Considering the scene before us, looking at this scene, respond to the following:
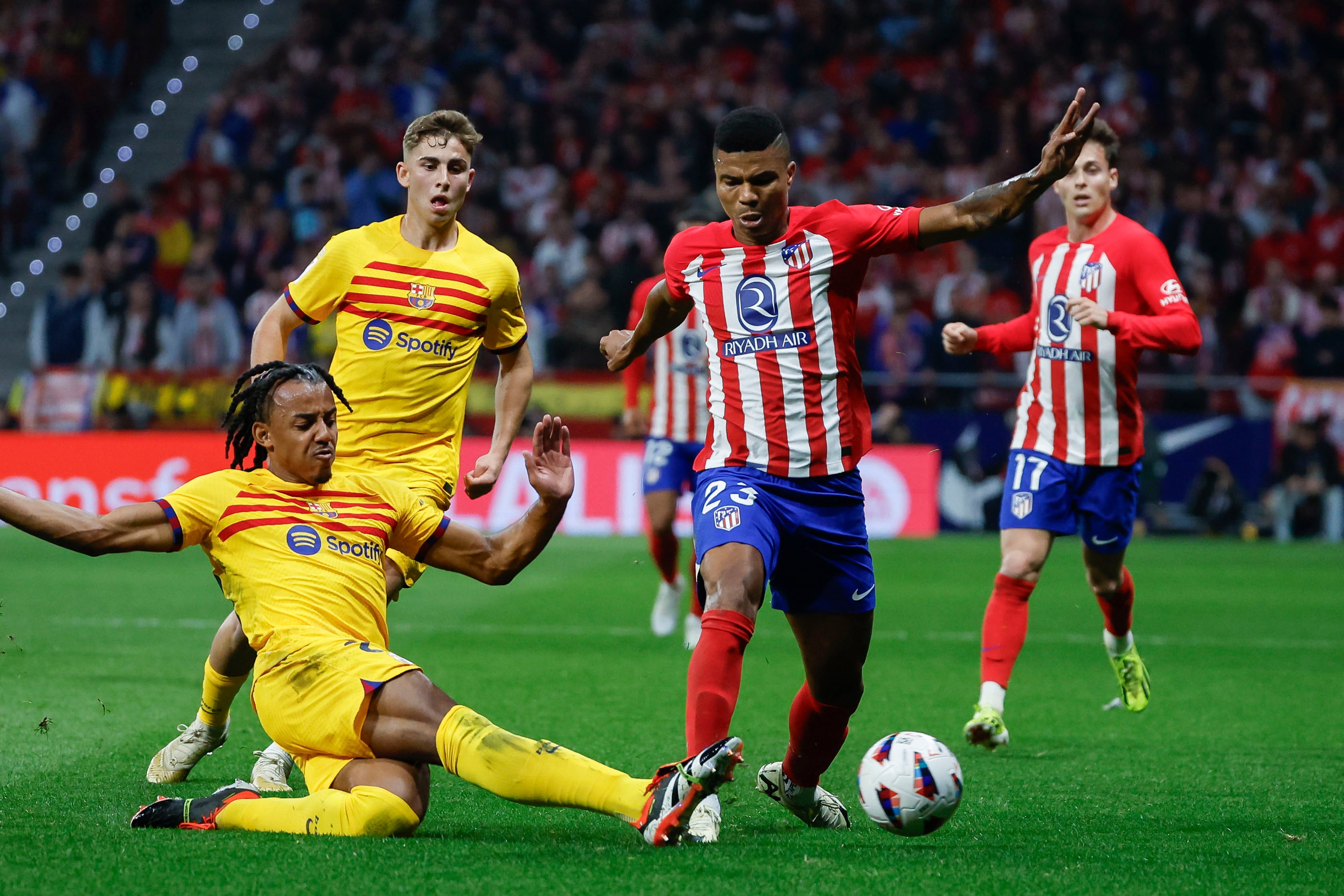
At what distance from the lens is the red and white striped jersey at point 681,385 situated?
371 inches

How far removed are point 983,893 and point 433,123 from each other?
3.52m

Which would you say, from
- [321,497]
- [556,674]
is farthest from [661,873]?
[556,674]

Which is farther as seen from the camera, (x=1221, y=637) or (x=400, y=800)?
(x=1221, y=637)

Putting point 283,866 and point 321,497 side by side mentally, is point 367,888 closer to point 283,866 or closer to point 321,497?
point 283,866

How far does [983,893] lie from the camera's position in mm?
Answer: 3643

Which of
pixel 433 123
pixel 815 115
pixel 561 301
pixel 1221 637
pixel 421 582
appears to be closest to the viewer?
pixel 433 123

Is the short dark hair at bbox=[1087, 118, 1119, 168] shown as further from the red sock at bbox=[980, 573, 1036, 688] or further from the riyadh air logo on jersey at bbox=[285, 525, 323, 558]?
the riyadh air logo on jersey at bbox=[285, 525, 323, 558]

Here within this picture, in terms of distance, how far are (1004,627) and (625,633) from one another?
3.54 meters

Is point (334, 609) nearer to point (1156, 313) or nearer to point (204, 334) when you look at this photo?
point (1156, 313)

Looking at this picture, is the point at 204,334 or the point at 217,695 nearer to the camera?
the point at 217,695

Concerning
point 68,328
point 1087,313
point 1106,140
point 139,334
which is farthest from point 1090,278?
point 68,328

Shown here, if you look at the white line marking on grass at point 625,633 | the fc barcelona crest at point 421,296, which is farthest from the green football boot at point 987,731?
the white line marking on grass at point 625,633

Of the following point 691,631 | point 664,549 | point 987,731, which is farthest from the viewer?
point 664,549

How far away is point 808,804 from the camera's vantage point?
15.2 ft
